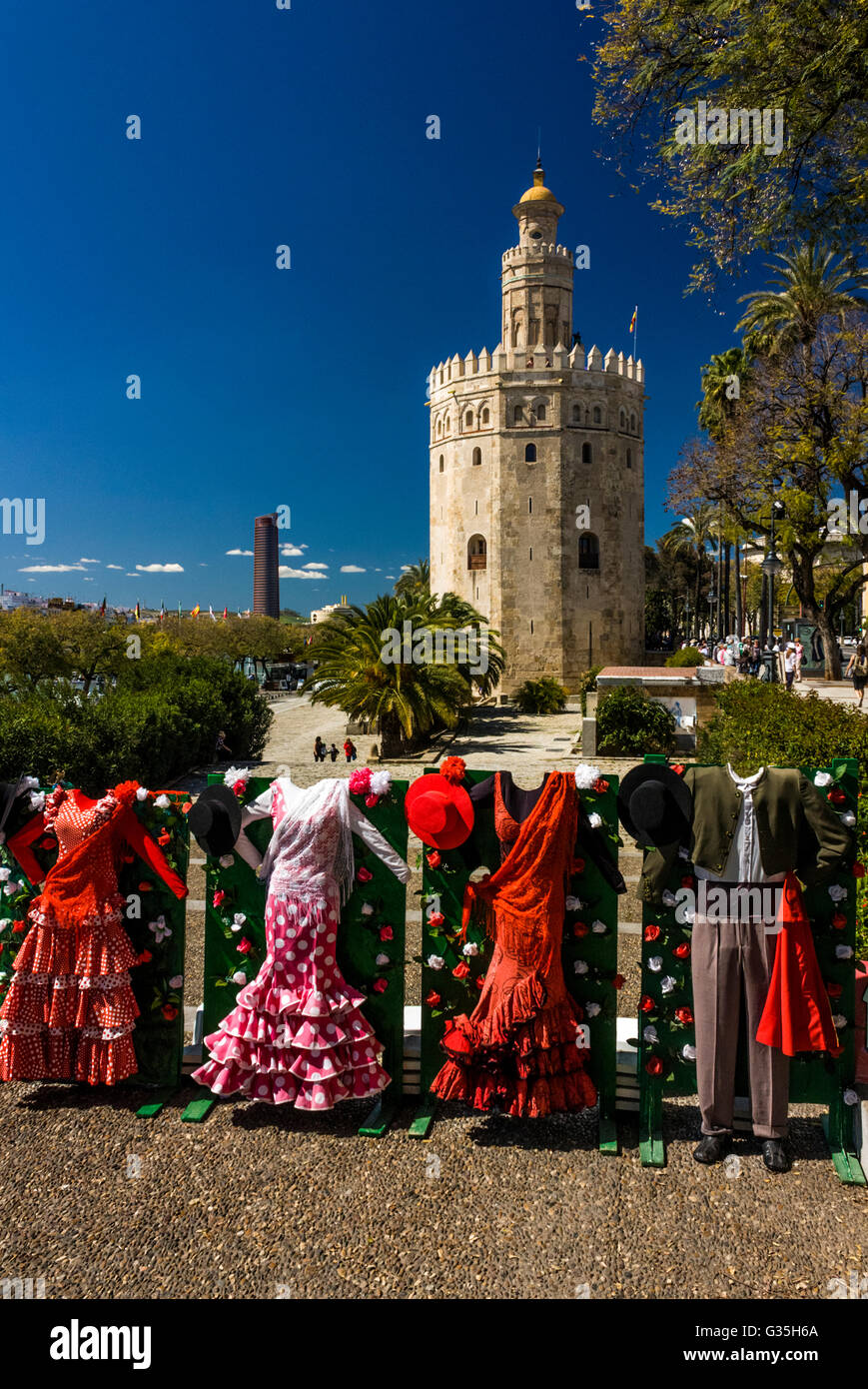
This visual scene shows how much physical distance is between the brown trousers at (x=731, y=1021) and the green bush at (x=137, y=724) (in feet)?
28.8

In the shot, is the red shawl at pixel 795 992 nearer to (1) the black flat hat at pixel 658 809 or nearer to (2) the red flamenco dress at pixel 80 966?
(1) the black flat hat at pixel 658 809

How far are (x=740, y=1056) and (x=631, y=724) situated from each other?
50.7 ft

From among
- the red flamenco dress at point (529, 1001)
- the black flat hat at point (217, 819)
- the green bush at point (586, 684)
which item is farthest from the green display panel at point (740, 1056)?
the green bush at point (586, 684)

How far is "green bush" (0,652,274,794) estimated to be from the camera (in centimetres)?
1187

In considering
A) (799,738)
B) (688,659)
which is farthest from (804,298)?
(799,738)

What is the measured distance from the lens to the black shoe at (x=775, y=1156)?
383cm

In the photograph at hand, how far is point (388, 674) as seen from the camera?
20391 mm

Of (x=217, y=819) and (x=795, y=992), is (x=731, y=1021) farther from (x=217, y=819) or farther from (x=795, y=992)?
(x=217, y=819)

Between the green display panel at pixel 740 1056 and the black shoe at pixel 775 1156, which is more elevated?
the green display panel at pixel 740 1056

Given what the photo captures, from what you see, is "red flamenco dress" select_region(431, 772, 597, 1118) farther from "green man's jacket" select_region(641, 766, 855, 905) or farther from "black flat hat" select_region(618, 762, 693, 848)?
"green man's jacket" select_region(641, 766, 855, 905)

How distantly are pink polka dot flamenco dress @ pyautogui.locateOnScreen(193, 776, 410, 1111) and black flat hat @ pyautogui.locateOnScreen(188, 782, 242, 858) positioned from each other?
0.78ft

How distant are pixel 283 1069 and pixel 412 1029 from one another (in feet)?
2.72
